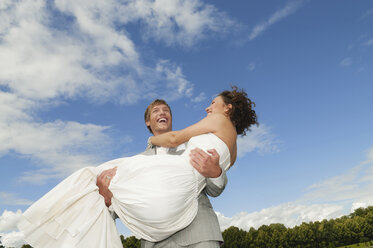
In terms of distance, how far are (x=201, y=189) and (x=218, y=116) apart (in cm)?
107

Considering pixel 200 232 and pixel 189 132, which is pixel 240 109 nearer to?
pixel 189 132

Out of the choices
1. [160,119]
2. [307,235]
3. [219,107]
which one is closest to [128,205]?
[219,107]

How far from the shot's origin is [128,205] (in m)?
3.66

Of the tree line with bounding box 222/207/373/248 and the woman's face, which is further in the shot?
the tree line with bounding box 222/207/373/248

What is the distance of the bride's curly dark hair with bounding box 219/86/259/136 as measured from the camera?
16.2ft

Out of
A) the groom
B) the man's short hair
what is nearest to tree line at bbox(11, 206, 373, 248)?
the man's short hair

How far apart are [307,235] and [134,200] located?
72806 mm

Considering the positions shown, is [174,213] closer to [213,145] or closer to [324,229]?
[213,145]

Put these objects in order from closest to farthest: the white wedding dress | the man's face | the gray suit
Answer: the white wedding dress < the gray suit < the man's face

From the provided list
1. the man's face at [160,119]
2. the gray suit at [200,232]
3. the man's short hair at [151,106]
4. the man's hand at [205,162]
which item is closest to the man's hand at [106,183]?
the gray suit at [200,232]

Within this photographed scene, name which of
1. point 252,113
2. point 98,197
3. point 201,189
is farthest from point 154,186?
point 252,113

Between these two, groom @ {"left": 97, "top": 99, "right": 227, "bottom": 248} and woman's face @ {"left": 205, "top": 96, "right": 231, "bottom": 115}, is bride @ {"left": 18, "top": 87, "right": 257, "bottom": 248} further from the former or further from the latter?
woman's face @ {"left": 205, "top": 96, "right": 231, "bottom": 115}

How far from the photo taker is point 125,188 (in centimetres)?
372

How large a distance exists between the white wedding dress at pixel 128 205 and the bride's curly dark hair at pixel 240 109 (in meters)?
0.89
